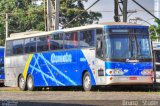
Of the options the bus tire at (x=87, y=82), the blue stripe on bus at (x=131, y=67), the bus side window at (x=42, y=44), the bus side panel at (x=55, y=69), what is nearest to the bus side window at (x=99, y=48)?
the blue stripe on bus at (x=131, y=67)

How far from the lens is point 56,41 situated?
96.5ft

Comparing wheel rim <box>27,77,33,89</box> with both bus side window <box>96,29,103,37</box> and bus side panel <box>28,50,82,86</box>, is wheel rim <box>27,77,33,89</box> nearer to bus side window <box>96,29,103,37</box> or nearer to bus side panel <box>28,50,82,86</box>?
bus side panel <box>28,50,82,86</box>

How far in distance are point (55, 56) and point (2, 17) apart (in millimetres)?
43328

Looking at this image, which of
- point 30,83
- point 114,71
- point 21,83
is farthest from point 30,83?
point 114,71

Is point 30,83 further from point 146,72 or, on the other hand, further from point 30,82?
point 146,72

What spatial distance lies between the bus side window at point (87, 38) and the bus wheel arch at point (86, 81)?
128cm

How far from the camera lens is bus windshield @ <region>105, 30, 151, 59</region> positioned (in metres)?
25.4

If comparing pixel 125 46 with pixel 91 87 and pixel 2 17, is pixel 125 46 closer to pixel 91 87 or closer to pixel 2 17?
pixel 91 87

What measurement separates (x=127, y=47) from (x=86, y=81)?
105 inches

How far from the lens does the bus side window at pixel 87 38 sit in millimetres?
26250

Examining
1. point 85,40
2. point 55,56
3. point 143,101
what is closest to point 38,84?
point 55,56

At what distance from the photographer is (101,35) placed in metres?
25.8

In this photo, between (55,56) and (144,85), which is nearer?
(144,85)

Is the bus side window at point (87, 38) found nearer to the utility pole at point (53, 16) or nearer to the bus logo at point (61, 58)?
the bus logo at point (61, 58)
